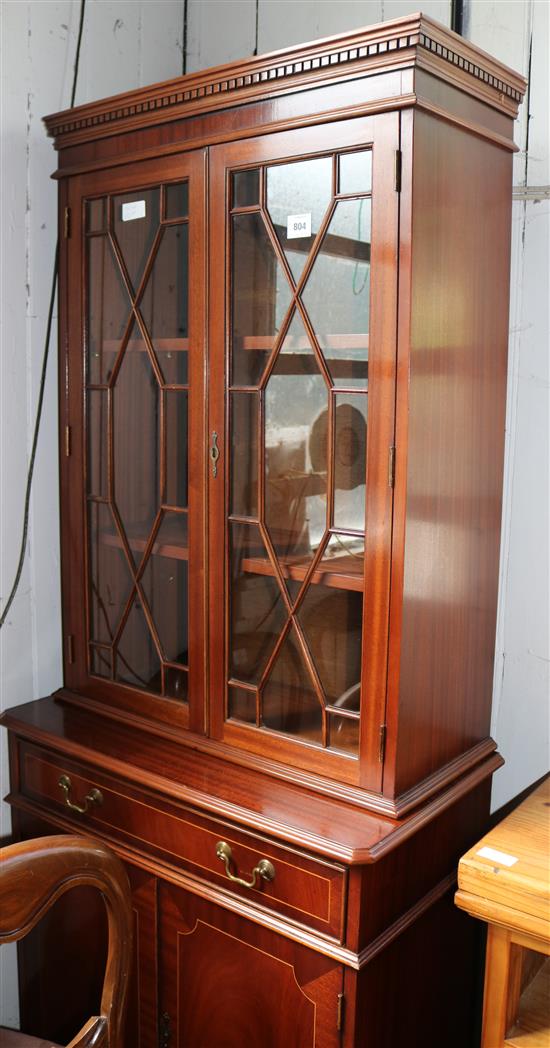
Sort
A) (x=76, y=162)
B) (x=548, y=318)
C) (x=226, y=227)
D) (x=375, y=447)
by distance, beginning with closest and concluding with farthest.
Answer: (x=375, y=447) → (x=226, y=227) → (x=548, y=318) → (x=76, y=162)

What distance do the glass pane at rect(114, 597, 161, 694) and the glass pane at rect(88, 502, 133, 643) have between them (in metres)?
0.03

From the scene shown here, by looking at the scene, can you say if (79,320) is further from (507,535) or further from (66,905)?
(66,905)

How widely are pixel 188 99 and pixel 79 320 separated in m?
0.46

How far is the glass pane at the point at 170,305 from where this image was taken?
149 cm

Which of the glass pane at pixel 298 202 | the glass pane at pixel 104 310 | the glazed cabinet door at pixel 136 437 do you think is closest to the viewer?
the glass pane at pixel 298 202

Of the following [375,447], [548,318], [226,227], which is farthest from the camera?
[548,318]

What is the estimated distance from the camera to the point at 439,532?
1331 mm

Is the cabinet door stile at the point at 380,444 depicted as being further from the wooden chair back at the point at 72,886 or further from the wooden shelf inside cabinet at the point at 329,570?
the wooden chair back at the point at 72,886

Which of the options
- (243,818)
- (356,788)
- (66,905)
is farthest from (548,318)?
(66,905)

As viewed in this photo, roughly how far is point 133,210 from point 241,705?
2.89 feet

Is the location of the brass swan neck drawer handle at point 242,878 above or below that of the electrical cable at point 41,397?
below

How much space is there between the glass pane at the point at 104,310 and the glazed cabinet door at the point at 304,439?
0.26m

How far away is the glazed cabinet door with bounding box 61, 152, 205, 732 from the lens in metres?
1.50

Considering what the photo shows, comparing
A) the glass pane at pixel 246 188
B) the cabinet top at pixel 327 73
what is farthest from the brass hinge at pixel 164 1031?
the cabinet top at pixel 327 73
